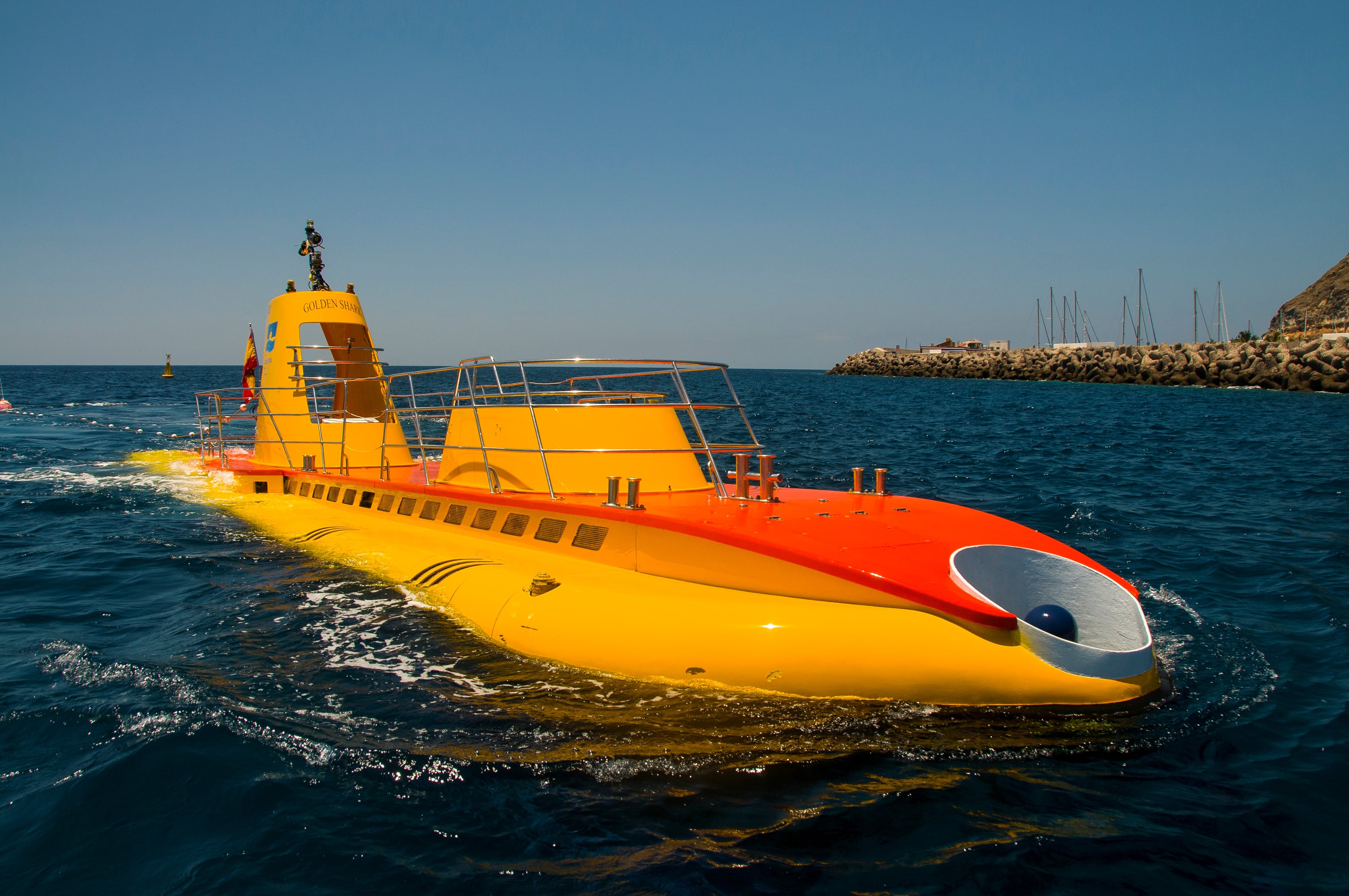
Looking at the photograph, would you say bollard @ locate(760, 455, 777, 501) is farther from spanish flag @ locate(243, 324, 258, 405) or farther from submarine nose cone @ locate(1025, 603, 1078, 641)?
spanish flag @ locate(243, 324, 258, 405)

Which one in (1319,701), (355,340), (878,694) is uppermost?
(355,340)

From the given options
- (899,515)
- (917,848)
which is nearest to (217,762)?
(917,848)

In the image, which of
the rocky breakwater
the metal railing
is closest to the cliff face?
the rocky breakwater

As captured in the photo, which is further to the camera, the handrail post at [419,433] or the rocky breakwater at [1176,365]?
the rocky breakwater at [1176,365]

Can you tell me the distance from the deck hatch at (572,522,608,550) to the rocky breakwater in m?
65.0

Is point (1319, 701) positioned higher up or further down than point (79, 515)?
further down

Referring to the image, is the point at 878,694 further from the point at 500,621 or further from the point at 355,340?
the point at 355,340

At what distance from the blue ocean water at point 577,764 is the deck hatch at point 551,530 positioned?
1338 millimetres


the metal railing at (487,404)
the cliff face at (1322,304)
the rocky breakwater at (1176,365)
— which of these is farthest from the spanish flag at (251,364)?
the cliff face at (1322,304)

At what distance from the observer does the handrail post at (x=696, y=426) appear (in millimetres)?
8445

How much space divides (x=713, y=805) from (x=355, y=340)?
13.6m

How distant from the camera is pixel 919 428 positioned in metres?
33.8

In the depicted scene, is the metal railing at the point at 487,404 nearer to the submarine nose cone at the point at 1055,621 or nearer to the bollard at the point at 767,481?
the bollard at the point at 767,481

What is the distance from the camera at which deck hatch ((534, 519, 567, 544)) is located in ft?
28.5
